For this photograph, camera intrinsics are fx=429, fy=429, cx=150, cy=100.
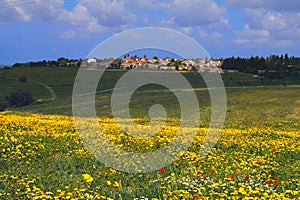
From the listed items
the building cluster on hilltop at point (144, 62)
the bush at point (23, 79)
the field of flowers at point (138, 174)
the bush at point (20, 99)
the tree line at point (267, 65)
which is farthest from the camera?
the bush at point (23, 79)

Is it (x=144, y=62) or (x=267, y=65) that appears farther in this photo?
(x=267, y=65)

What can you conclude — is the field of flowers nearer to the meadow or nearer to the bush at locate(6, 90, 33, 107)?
the meadow

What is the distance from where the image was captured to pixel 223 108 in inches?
2434

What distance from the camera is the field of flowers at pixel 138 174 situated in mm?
10531

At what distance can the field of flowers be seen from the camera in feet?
34.6

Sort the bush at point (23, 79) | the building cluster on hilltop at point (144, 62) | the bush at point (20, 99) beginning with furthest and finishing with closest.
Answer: the bush at point (23, 79) → the bush at point (20, 99) → the building cluster on hilltop at point (144, 62)

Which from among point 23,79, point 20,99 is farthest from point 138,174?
point 23,79

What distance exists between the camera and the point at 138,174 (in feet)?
43.8

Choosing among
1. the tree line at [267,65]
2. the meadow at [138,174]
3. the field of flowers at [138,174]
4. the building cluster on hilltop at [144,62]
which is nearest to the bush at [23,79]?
the tree line at [267,65]

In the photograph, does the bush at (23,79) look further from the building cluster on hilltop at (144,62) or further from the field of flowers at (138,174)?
the building cluster on hilltop at (144,62)

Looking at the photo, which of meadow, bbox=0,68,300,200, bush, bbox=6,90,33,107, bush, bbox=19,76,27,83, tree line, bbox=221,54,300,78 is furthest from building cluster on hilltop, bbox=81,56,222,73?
bush, bbox=19,76,27,83

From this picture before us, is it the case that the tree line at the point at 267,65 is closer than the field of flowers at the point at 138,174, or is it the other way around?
the field of flowers at the point at 138,174

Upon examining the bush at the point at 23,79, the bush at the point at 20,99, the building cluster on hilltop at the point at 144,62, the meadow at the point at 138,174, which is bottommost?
the bush at the point at 20,99

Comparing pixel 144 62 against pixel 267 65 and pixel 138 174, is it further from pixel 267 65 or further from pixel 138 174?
pixel 267 65
